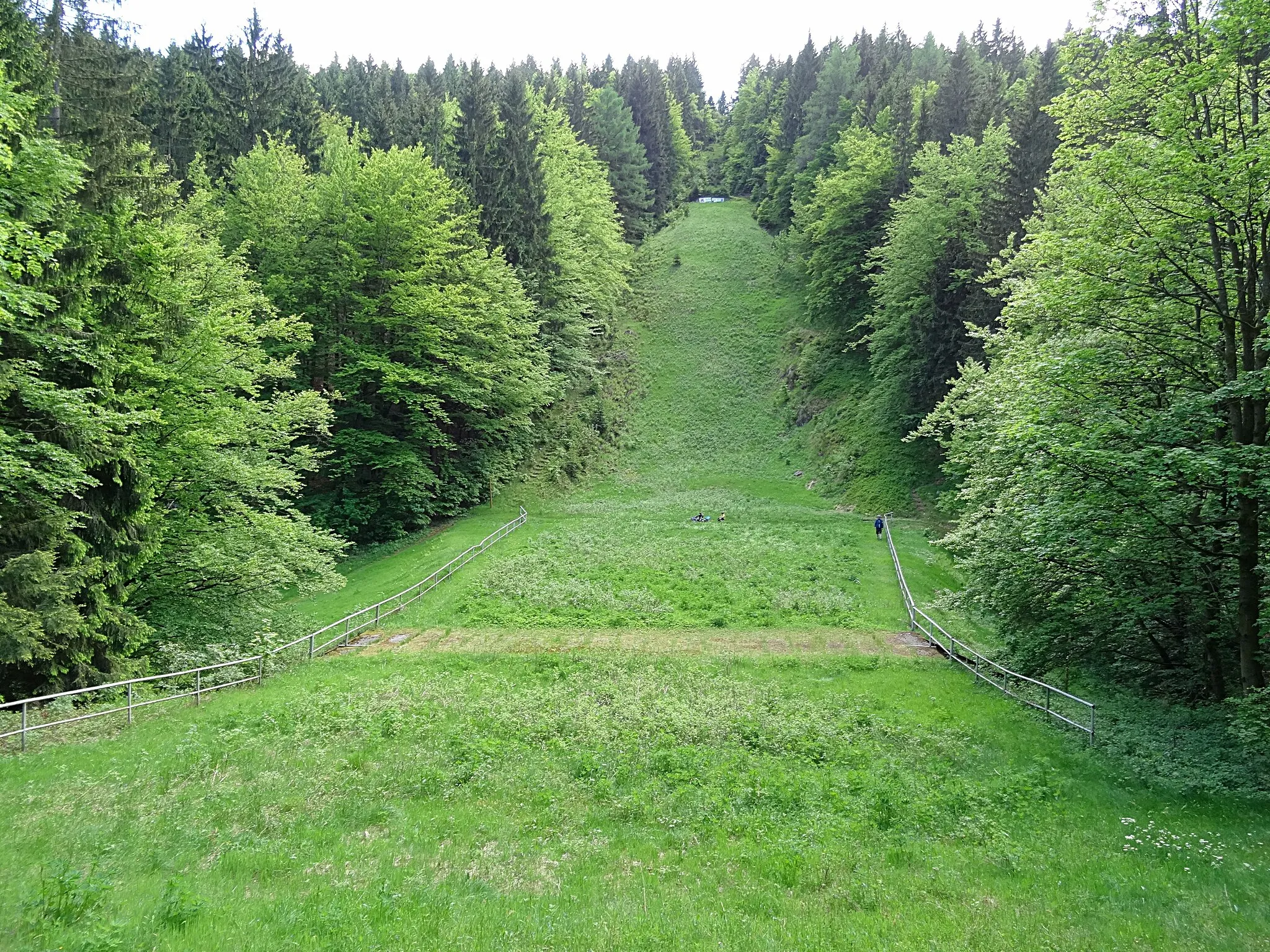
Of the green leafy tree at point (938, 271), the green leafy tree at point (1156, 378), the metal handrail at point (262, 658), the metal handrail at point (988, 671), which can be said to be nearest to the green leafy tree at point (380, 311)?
the metal handrail at point (262, 658)

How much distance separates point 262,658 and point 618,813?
1084cm

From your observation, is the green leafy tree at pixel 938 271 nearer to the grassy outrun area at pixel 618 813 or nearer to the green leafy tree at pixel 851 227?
the green leafy tree at pixel 851 227

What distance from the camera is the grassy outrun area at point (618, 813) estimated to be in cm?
735

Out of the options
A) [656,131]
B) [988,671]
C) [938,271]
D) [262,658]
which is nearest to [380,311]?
[262,658]

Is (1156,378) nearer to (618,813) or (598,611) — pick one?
(618,813)

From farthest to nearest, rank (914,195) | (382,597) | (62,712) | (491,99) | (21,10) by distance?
1. (491,99)
2. (914,195)
3. (382,597)
4. (21,10)
5. (62,712)

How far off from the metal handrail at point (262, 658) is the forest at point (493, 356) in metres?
1.29

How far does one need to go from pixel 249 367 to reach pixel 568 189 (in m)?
33.3

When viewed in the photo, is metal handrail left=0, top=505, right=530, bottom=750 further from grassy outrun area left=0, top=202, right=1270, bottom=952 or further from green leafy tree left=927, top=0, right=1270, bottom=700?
green leafy tree left=927, top=0, right=1270, bottom=700

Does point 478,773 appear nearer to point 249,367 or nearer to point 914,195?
point 249,367

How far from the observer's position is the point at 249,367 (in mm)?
24609

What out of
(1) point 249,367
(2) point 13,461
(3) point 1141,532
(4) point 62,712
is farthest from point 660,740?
(1) point 249,367

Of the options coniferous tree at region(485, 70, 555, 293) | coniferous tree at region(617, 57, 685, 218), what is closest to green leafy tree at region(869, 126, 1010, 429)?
coniferous tree at region(485, 70, 555, 293)

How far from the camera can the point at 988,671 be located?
18.1 meters
